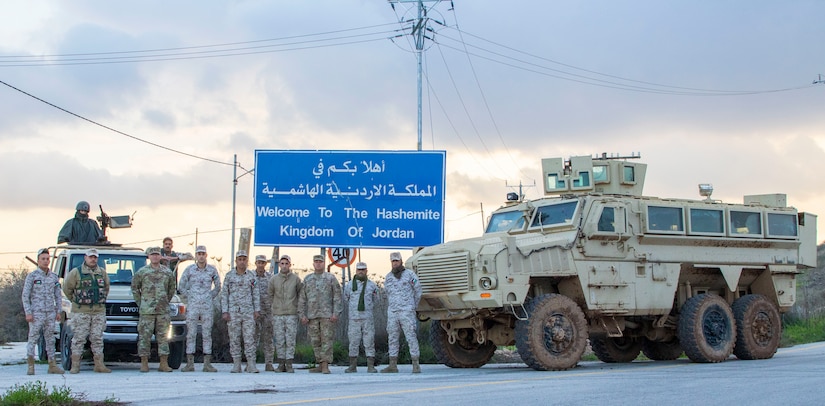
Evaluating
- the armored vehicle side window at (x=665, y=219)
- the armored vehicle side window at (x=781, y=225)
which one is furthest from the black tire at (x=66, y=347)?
the armored vehicle side window at (x=781, y=225)

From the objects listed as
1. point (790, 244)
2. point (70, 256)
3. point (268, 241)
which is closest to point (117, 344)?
point (70, 256)

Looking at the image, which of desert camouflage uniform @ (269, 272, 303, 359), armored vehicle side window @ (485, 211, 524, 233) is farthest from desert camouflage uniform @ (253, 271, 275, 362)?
armored vehicle side window @ (485, 211, 524, 233)

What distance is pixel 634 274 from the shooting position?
15.4 metres

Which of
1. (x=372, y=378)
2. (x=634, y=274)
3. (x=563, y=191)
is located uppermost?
(x=563, y=191)

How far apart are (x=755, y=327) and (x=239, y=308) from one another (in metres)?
8.52

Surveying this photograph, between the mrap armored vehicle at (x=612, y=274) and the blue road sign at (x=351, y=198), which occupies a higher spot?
the blue road sign at (x=351, y=198)

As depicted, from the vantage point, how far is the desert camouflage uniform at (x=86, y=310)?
13961 millimetres

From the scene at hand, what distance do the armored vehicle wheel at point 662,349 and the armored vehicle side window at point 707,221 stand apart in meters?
2.41

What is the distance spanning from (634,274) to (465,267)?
283 cm

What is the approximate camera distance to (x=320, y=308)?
1472 cm

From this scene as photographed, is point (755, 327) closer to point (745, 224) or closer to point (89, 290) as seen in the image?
point (745, 224)

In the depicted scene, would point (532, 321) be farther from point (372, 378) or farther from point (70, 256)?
point (70, 256)

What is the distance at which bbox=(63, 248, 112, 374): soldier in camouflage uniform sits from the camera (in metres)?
14.0

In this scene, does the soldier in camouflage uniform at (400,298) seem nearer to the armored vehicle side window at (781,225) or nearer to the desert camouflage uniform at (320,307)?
the desert camouflage uniform at (320,307)
